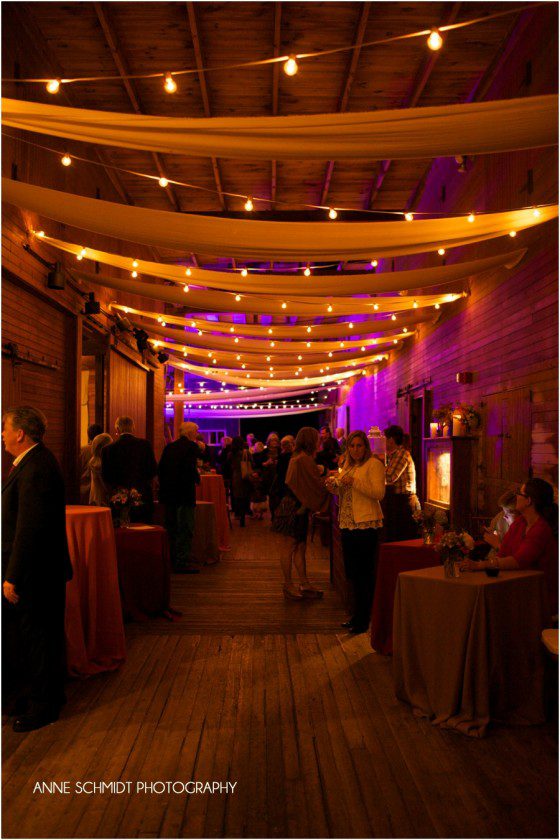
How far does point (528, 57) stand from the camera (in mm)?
4824

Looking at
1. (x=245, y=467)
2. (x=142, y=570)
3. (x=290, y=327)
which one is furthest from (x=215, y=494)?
(x=142, y=570)

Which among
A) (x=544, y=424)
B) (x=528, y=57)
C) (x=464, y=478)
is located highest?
(x=528, y=57)

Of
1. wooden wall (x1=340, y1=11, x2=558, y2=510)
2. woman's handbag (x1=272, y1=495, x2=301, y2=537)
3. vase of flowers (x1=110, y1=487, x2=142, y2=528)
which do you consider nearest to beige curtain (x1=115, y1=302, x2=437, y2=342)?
wooden wall (x1=340, y1=11, x2=558, y2=510)

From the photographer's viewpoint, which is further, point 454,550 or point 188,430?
point 188,430

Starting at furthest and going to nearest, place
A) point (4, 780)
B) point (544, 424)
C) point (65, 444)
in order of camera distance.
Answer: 1. point (65, 444)
2. point (544, 424)
3. point (4, 780)

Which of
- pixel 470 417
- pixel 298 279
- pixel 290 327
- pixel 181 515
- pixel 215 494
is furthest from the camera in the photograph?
pixel 215 494

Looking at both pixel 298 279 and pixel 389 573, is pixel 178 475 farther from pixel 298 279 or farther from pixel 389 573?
pixel 389 573

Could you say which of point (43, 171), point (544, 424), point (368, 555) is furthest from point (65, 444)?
point (544, 424)

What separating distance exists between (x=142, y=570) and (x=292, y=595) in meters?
1.36

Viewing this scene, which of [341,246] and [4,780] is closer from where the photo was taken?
[4,780]

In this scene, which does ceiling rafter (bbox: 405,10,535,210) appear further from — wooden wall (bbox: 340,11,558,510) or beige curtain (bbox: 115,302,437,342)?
beige curtain (bbox: 115,302,437,342)

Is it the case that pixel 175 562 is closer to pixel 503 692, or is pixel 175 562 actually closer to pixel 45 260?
pixel 45 260

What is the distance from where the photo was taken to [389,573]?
4215mm

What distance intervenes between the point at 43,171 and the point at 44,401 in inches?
73.5
